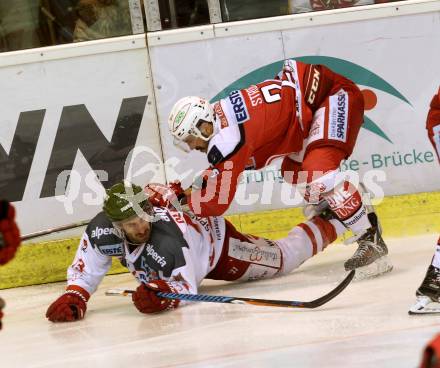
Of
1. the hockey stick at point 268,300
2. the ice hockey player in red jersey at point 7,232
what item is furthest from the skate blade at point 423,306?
the ice hockey player in red jersey at point 7,232

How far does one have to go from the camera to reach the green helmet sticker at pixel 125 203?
14.9 ft

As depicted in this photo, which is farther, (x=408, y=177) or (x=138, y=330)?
(x=408, y=177)

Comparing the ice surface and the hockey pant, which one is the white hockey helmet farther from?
the ice surface

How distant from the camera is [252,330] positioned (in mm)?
4051

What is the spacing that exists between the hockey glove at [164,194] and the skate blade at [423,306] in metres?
1.44

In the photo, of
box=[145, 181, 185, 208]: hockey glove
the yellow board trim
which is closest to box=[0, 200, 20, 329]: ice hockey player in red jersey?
box=[145, 181, 185, 208]: hockey glove

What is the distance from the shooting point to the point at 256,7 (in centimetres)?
592

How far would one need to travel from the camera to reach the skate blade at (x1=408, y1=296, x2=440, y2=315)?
387cm

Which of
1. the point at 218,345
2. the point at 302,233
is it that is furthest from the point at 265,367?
the point at 302,233

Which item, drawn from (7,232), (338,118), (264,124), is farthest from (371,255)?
(7,232)

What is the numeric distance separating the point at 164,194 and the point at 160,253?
484 mm

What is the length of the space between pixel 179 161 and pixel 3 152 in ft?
3.09

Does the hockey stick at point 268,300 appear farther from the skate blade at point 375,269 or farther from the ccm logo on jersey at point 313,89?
the ccm logo on jersey at point 313,89

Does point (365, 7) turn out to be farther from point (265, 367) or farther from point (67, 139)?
point (265, 367)
